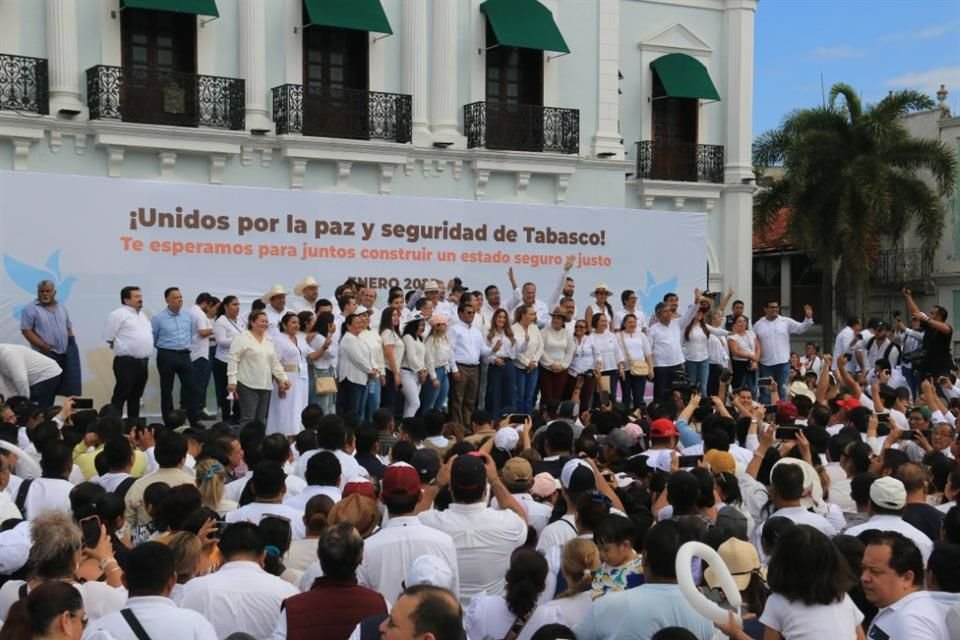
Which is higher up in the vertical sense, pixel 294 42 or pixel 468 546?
pixel 294 42

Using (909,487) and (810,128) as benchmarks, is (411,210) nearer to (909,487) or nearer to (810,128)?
(909,487)

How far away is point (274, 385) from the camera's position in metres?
14.0

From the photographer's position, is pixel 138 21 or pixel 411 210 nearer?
pixel 411 210

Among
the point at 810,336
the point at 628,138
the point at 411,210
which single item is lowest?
the point at 810,336

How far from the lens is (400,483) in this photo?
249 inches

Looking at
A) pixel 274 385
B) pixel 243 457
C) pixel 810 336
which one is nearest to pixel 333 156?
pixel 274 385

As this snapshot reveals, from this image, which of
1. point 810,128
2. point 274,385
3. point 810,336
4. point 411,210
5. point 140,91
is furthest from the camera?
point 810,336

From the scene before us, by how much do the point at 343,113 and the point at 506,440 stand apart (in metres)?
15.1

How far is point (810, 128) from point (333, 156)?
55.9 feet

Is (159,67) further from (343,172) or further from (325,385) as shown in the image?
(325,385)

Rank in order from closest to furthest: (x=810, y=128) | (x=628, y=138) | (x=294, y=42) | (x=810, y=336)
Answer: (x=294, y=42)
(x=628, y=138)
(x=810, y=128)
(x=810, y=336)

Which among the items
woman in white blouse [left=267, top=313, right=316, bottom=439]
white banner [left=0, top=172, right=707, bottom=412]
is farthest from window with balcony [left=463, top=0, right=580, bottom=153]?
woman in white blouse [left=267, top=313, right=316, bottom=439]

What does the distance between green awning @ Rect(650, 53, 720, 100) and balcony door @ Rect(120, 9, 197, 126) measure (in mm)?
10213

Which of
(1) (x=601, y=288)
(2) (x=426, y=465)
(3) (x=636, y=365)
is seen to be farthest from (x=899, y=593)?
(1) (x=601, y=288)
